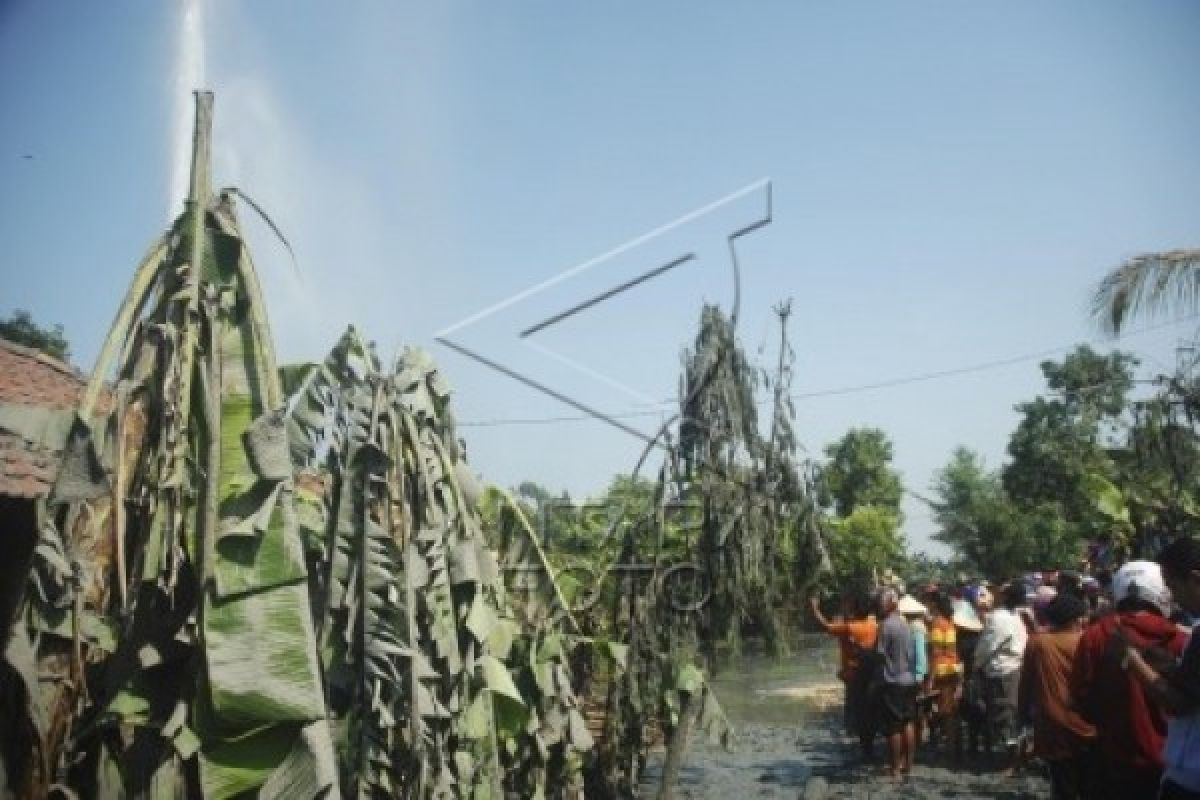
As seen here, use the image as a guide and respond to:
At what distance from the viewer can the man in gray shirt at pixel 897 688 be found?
31.2ft

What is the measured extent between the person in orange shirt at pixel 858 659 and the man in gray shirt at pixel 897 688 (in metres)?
0.47

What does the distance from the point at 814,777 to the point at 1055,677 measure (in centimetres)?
377

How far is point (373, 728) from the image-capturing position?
10.9 feet

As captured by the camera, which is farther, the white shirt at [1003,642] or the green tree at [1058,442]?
the green tree at [1058,442]

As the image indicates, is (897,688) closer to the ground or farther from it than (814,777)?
farther from it

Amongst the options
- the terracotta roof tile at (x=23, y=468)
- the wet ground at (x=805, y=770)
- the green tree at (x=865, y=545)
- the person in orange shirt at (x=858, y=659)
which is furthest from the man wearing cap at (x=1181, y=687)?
the green tree at (x=865, y=545)

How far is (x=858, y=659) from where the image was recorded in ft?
35.3

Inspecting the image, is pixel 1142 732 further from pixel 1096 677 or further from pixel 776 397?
pixel 776 397

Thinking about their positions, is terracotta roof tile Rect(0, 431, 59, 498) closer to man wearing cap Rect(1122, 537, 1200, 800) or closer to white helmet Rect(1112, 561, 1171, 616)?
man wearing cap Rect(1122, 537, 1200, 800)

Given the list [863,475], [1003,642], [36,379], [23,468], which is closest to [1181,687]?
[23,468]

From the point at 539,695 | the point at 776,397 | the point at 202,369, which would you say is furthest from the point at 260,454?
the point at 776,397

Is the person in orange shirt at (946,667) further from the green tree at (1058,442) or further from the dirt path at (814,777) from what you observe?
the green tree at (1058,442)

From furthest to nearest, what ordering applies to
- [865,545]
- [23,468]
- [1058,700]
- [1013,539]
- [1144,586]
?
[1013,539], [865,545], [1058,700], [1144,586], [23,468]

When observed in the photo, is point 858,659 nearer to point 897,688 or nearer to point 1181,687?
point 897,688
